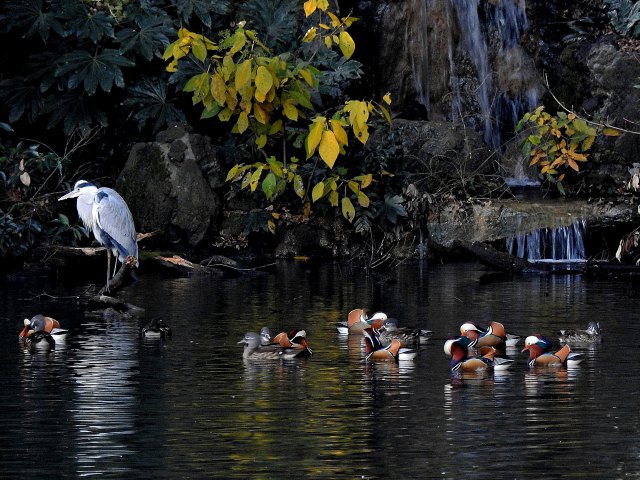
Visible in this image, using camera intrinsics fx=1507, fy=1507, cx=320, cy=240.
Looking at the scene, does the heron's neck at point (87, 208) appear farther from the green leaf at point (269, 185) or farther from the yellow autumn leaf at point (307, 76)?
the yellow autumn leaf at point (307, 76)

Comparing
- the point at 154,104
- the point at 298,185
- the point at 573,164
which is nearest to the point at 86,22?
the point at 154,104

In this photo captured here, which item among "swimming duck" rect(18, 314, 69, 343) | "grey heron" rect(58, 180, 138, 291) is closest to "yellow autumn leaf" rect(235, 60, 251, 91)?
"grey heron" rect(58, 180, 138, 291)

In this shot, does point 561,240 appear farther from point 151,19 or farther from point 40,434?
point 40,434

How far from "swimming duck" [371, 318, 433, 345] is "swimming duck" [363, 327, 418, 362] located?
526 mm

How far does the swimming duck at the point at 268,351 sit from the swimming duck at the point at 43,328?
1.83 meters

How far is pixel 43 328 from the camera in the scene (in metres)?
13.0

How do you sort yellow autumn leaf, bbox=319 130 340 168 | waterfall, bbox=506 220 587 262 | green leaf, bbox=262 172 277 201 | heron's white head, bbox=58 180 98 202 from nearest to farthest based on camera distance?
heron's white head, bbox=58 180 98 202, yellow autumn leaf, bbox=319 130 340 168, waterfall, bbox=506 220 587 262, green leaf, bbox=262 172 277 201

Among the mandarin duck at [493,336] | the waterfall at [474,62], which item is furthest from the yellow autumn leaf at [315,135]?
the mandarin duck at [493,336]

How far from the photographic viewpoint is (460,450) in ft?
28.2

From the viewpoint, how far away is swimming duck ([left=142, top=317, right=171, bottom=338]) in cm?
1322

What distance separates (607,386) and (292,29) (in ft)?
40.1

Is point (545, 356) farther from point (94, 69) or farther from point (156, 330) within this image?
point (94, 69)

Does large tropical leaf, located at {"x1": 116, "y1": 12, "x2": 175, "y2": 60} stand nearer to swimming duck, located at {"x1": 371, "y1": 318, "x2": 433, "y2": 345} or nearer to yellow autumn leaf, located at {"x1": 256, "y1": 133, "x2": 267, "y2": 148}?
yellow autumn leaf, located at {"x1": 256, "y1": 133, "x2": 267, "y2": 148}

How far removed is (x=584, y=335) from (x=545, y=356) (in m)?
1.29
